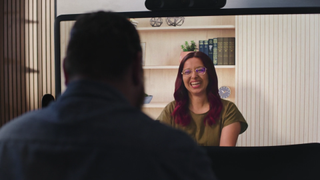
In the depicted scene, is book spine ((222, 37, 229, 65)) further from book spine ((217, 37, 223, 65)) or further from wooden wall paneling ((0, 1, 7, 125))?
wooden wall paneling ((0, 1, 7, 125))

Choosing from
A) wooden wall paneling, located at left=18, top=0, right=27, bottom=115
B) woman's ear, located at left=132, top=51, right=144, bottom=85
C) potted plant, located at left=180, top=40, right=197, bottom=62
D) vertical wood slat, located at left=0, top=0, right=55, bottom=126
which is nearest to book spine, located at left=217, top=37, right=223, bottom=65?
potted plant, located at left=180, top=40, right=197, bottom=62

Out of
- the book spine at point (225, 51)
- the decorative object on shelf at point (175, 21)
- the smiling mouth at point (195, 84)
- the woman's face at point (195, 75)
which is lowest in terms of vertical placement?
the smiling mouth at point (195, 84)

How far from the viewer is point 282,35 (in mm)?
1213

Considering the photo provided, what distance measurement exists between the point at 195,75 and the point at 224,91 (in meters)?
0.15

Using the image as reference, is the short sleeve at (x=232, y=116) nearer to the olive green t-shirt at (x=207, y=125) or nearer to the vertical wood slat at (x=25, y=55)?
the olive green t-shirt at (x=207, y=125)

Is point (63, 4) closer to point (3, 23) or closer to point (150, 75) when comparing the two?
point (3, 23)

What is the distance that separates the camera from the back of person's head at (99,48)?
0.51 metres

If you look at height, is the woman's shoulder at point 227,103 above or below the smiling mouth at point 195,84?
below

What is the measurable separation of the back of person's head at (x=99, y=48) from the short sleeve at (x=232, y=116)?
828 mm

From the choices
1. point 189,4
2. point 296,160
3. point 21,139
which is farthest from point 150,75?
point 21,139

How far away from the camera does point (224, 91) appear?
126 cm

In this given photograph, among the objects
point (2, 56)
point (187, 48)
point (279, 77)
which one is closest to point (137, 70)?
point (187, 48)

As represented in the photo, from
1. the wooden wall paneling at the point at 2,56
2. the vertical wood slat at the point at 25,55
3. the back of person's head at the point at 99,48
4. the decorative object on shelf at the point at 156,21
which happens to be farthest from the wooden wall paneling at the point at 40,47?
the back of person's head at the point at 99,48

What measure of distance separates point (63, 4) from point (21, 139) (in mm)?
1747
